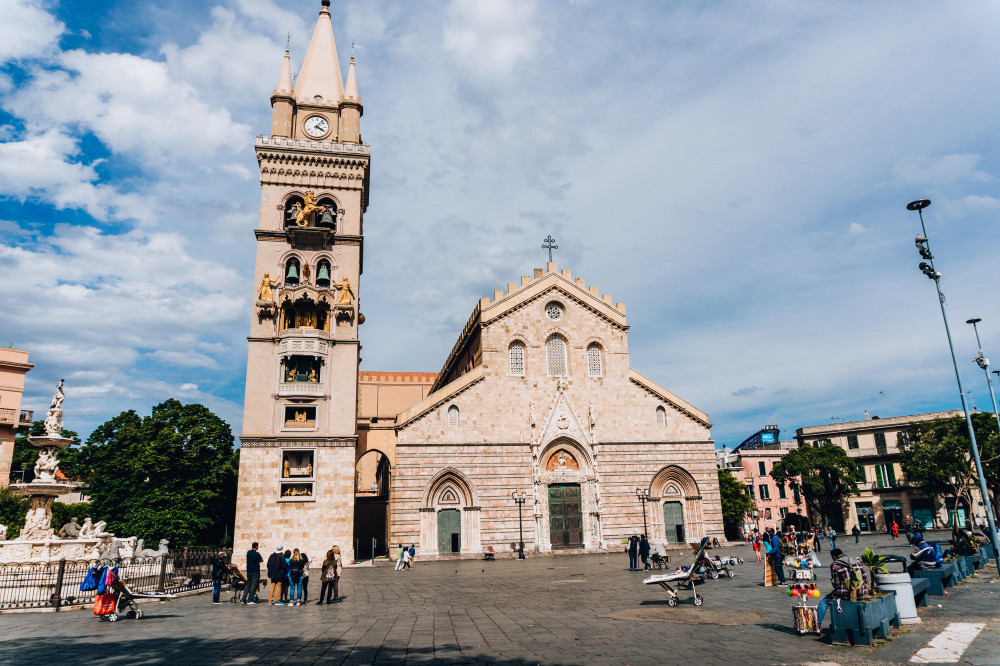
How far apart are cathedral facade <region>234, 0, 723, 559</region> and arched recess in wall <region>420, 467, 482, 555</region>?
89 millimetres

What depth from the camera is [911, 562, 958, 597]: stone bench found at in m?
15.5

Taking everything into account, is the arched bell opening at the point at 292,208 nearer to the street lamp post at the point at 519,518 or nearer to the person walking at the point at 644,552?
the street lamp post at the point at 519,518

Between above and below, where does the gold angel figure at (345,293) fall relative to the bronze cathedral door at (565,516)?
above

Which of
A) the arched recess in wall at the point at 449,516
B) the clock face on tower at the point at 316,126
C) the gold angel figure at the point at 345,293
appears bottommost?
the arched recess in wall at the point at 449,516

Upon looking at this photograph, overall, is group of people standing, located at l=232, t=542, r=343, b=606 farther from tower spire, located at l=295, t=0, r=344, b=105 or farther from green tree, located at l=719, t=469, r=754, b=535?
green tree, located at l=719, t=469, r=754, b=535

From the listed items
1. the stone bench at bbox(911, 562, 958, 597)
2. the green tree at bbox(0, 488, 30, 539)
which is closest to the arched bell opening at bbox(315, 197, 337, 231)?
the green tree at bbox(0, 488, 30, 539)

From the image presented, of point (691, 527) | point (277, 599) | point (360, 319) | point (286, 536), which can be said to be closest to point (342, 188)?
point (360, 319)

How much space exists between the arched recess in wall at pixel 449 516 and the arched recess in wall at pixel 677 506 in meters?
12.0

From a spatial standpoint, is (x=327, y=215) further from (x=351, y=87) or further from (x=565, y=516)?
(x=565, y=516)

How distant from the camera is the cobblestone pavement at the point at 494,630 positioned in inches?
410

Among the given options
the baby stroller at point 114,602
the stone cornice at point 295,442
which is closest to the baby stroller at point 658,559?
the stone cornice at point 295,442

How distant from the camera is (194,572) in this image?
935 inches

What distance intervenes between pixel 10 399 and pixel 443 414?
36.9 metres

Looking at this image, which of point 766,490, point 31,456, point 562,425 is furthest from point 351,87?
point 766,490
